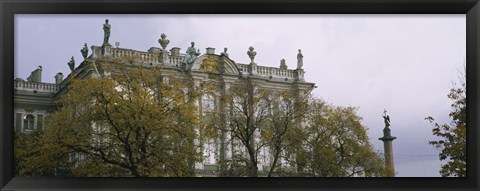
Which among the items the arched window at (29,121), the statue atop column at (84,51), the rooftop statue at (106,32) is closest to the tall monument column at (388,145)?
the rooftop statue at (106,32)

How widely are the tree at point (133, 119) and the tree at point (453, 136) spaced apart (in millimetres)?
1409

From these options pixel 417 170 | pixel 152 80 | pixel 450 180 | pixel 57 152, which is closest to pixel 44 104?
pixel 57 152

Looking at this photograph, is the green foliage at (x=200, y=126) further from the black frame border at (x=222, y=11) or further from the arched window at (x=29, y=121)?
the black frame border at (x=222, y=11)

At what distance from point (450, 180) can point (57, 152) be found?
214 centimetres

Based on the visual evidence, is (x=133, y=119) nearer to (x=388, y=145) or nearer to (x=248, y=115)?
(x=248, y=115)

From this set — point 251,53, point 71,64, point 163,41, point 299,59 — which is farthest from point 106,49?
point 299,59

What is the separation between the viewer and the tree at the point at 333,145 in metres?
3.52

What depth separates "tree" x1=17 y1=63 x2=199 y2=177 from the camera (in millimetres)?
3504

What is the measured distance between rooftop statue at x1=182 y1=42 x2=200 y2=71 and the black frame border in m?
1.26

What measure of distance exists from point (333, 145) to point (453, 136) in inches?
52.3

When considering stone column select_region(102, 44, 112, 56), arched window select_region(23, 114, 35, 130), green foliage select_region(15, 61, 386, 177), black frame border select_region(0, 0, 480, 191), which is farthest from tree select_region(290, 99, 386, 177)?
arched window select_region(23, 114, 35, 130)

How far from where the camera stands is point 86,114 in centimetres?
376

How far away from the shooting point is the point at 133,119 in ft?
12.2

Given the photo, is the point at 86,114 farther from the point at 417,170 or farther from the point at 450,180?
the point at 450,180
